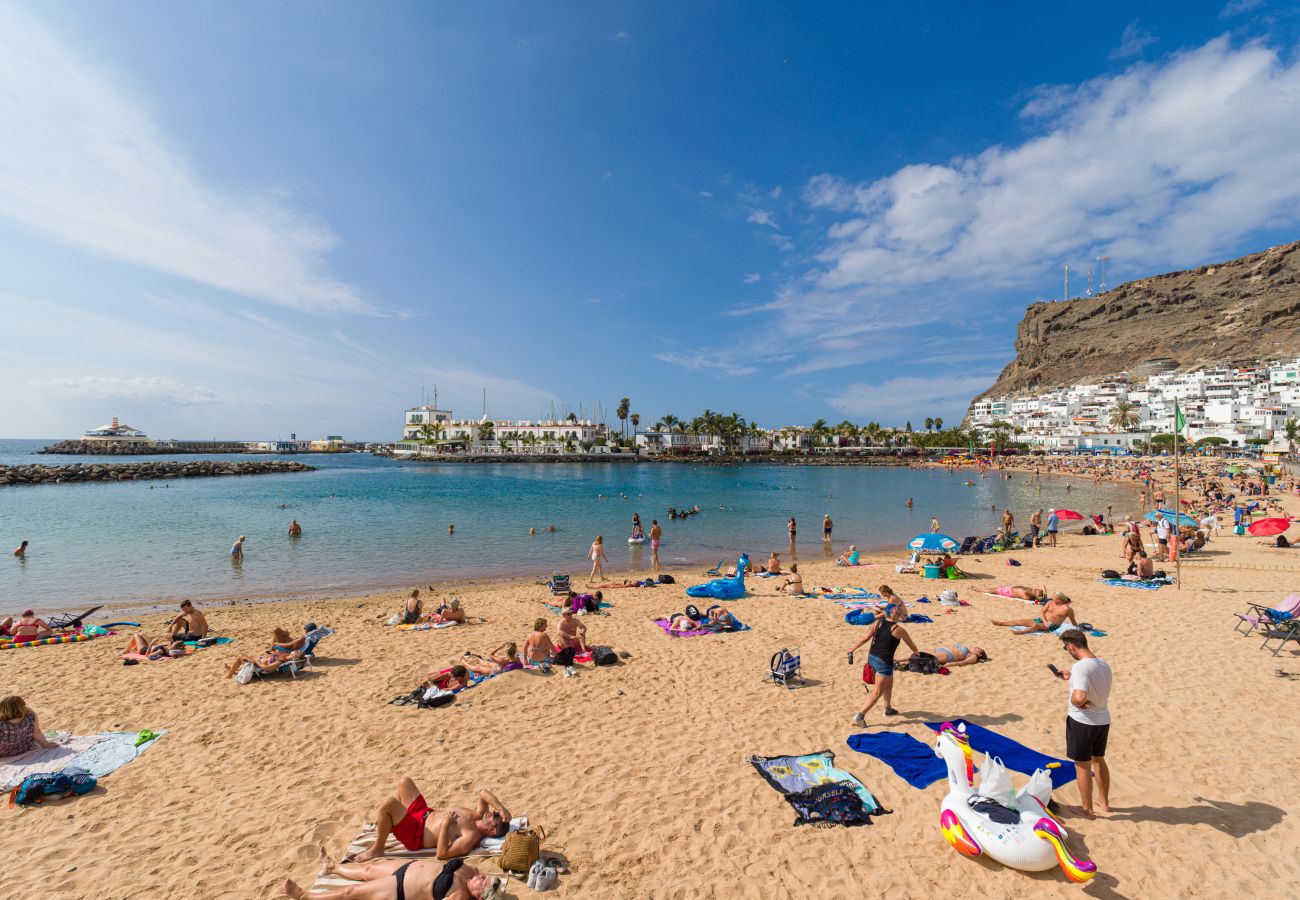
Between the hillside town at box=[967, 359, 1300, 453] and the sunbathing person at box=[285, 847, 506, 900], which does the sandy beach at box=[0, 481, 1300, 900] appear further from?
the hillside town at box=[967, 359, 1300, 453]

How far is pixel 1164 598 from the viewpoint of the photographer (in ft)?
41.9

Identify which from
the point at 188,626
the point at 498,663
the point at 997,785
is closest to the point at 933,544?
the point at 498,663

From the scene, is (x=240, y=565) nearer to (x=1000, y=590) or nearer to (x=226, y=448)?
(x=1000, y=590)

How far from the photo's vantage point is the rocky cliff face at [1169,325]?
129875mm

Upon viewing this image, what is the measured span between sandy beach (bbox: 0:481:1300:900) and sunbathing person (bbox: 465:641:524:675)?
392 mm

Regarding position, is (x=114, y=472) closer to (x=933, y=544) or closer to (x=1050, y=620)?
(x=933, y=544)

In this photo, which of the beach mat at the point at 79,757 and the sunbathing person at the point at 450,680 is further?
the sunbathing person at the point at 450,680

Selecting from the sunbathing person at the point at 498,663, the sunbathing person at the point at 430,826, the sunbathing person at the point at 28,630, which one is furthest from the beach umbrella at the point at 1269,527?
the sunbathing person at the point at 28,630

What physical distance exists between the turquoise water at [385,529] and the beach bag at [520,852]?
1546cm

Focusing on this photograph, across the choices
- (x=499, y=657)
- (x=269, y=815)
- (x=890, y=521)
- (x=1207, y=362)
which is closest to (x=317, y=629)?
(x=499, y=657)

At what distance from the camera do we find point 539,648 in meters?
9.22

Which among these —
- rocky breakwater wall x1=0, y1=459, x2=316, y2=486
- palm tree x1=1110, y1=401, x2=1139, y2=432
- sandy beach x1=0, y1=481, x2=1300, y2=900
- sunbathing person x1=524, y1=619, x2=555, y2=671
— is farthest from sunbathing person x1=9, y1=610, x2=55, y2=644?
palm tree x1=1110, y1=401, x2=1139, y2=432

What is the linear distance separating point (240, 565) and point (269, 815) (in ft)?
62.5

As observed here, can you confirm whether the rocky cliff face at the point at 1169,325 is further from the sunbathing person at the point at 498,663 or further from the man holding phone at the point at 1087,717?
the sunbathing person at the point at 498,663
